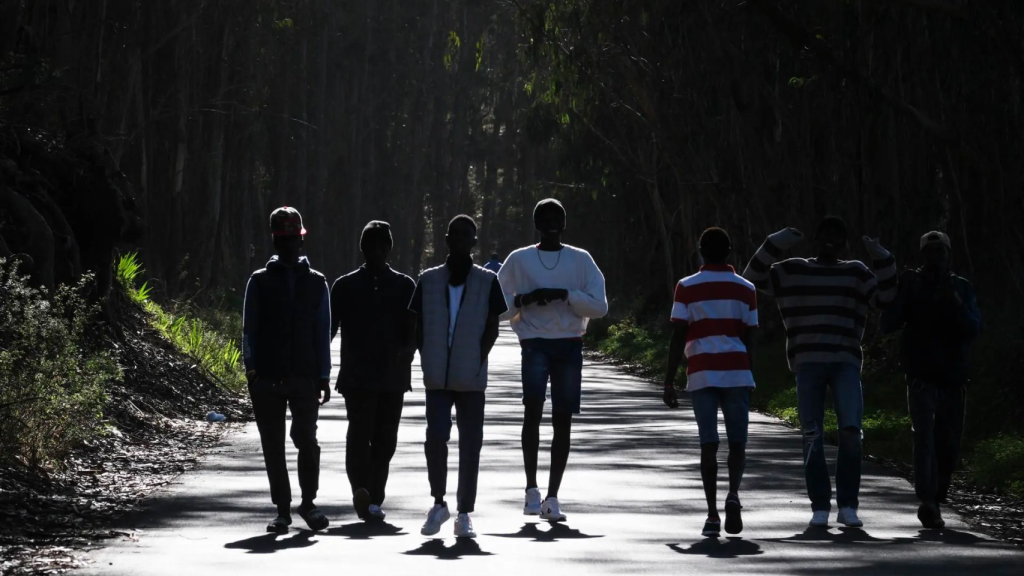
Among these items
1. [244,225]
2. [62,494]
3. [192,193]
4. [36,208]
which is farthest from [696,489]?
[244,225]

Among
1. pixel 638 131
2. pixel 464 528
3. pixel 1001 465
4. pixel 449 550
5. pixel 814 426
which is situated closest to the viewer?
pixel 449 550

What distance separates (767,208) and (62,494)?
18136 millimetres

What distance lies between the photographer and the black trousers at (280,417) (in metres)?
10.1

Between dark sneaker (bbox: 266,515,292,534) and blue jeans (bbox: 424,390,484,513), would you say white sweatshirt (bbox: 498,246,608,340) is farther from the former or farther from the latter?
dark sneaker (bbox: 266,515,292,534)

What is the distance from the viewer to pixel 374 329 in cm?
1050

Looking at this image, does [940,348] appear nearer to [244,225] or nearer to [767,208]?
[767,208]

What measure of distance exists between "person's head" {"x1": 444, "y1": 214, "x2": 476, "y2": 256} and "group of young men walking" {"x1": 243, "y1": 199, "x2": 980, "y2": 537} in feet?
0.04

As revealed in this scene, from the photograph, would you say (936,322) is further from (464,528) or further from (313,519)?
(313,519)

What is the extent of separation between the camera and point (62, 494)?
11.7 meters

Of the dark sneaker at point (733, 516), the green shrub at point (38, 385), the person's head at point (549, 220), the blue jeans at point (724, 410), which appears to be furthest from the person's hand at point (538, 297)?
the green shrub at point (38, 385)

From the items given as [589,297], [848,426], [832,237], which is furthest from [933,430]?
[589,297]

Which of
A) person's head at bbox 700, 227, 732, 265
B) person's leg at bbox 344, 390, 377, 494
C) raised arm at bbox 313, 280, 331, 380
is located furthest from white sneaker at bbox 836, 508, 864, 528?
raised arm at bbox 313, 280, 331, 380

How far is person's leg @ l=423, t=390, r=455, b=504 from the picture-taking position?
10.1m

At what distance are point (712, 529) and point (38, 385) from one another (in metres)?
5.44
